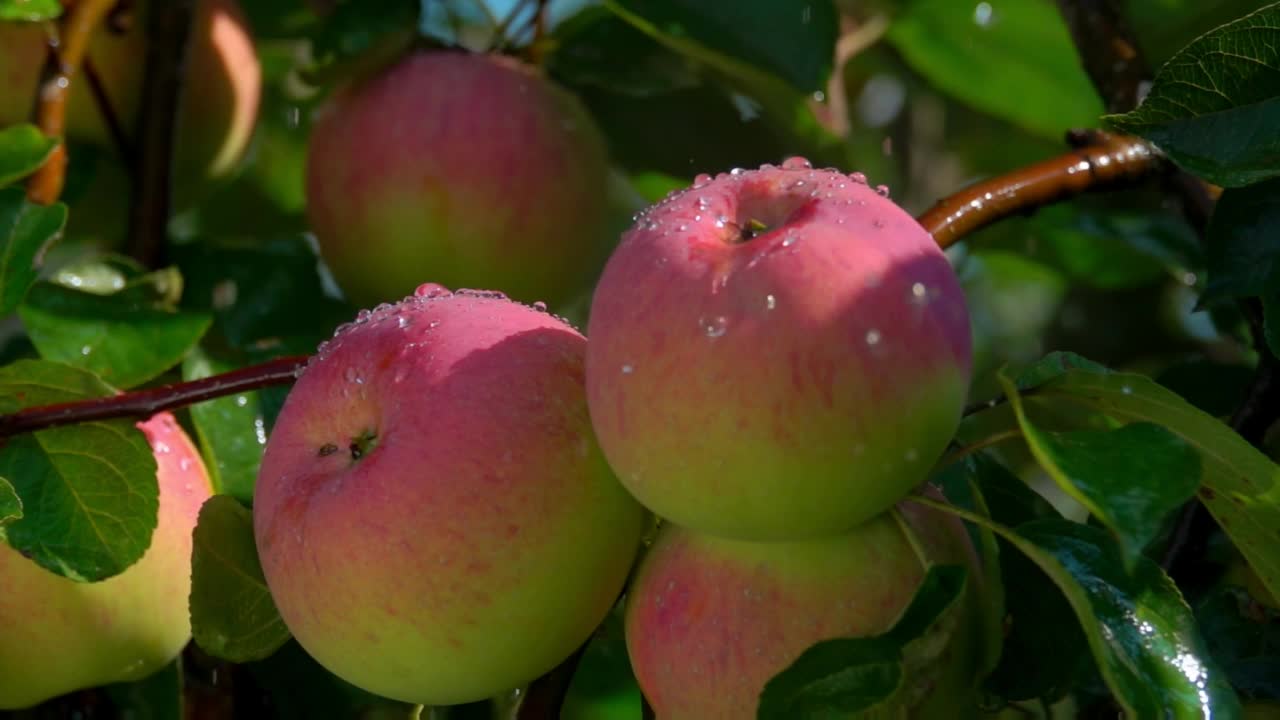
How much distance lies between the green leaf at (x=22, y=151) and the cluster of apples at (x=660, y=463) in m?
0.34

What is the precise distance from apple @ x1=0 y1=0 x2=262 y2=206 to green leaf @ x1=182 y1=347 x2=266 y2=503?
37 cm

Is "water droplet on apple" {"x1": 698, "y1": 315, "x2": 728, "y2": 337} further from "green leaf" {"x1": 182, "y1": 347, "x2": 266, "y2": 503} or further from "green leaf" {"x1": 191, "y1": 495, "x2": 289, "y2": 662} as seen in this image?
"green leaf" {"x1": 182, "y1": 347, "x2": 266, "y2": 503}

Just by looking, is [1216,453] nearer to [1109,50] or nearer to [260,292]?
[1109,50]

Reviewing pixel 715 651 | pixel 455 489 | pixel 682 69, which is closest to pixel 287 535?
pixel 455 489

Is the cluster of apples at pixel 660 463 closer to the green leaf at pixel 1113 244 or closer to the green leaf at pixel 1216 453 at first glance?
the green leaf at pixel 1216 453

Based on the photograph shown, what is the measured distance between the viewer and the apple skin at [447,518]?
0.58 meters

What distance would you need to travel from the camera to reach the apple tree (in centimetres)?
54

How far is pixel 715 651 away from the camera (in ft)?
1.86

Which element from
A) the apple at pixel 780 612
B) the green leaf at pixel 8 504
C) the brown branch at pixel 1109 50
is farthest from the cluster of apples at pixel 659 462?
the brown branch at pixel 1109 50

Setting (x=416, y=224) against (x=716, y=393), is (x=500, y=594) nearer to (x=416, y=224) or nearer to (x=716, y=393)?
(x=716, y=393)

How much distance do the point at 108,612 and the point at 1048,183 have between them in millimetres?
561

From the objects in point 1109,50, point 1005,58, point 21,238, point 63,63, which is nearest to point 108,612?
point 21,238

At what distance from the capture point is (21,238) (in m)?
0.82

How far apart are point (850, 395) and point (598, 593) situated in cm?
15
